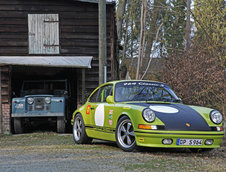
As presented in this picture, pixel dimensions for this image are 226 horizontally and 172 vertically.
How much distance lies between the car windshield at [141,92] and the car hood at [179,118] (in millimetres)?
711

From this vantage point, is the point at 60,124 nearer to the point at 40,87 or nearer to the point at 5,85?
the point at 40,87

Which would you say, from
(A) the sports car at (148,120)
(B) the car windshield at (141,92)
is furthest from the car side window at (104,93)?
(B) the car windshield at (141,92)

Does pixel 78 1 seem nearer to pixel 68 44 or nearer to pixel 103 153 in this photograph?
pixel 68 44

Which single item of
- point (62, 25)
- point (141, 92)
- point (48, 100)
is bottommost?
point (48, 100)

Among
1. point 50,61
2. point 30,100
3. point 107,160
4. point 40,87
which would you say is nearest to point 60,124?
point 30,100

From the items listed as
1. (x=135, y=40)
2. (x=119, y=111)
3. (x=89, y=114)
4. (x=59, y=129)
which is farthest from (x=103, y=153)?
(x=135, y=40)

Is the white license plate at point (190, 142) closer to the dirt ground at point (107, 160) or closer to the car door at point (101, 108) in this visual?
the dirt ground at point (107, 160)

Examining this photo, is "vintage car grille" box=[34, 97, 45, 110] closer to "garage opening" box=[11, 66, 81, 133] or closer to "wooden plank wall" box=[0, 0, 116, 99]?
"garage opening" box=[11, 66, 81, 133]

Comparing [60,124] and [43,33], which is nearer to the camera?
[60,124]

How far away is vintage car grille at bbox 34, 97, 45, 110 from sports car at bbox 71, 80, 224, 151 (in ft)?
17.0

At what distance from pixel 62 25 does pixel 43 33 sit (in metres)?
0.84

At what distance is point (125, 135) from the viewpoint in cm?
848

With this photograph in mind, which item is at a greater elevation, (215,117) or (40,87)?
(40,87)

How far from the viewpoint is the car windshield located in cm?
921
